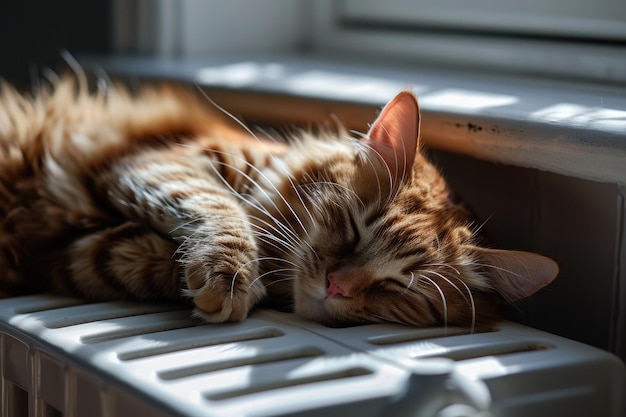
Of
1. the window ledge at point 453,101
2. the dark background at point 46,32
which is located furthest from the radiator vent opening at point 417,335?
the dark background at point 46,32

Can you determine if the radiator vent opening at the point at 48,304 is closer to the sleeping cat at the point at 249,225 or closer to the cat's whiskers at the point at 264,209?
the sleeping cat at the point at 249,225

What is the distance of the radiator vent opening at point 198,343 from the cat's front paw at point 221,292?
0.06m

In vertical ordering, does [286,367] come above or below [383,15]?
below

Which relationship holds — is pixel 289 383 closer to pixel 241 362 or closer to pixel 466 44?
pixel 241 362

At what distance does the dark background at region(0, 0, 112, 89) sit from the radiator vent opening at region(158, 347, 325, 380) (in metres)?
1.67

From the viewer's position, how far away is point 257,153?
5.88ft

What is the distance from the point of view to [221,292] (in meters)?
1.41

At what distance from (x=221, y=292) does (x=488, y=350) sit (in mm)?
407

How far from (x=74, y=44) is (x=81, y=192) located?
1.12 meters

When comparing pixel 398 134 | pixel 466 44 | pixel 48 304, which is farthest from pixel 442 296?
pixel 466 44

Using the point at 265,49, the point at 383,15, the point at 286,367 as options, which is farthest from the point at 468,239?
the point at 265,49

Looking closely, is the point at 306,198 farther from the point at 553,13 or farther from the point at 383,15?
the point at 383,15

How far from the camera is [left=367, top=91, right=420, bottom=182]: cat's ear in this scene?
153 cm

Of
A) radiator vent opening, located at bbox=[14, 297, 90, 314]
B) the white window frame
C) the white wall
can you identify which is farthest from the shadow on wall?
the white wall
